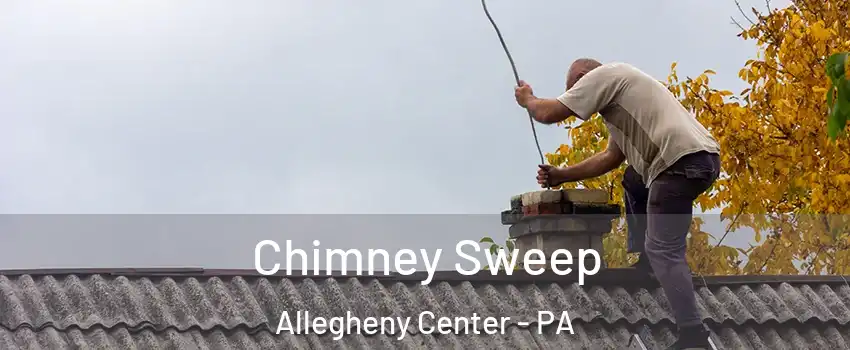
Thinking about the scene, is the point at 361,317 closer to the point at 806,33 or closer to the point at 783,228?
the point at 806,33

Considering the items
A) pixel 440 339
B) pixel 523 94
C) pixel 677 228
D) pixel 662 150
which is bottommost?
pixel 440 339

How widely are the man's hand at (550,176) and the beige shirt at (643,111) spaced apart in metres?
0.74

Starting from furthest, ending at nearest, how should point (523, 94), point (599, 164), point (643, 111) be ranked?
point (599, 164), point (523, 94), point (643, 111)

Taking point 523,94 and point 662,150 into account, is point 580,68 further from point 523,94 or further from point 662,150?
point 662,150

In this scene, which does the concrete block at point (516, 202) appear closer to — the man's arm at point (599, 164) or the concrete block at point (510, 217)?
the concrete block at point (510, 217)

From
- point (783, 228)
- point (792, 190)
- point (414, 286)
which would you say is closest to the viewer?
point (414, 286)

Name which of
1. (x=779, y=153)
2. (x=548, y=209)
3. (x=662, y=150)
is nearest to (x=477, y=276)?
(x=548, y=209)

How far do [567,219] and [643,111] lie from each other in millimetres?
1109

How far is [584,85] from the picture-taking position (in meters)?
5.96

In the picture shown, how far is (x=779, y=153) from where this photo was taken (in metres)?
11.6

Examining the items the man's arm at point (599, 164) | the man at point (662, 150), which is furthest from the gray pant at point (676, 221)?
the man's arm at point (599, 164)

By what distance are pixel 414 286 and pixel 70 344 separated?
202 cm

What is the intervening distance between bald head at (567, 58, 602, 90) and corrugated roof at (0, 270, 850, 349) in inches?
49.7

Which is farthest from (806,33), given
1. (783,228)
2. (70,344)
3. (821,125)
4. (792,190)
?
(70,344)
